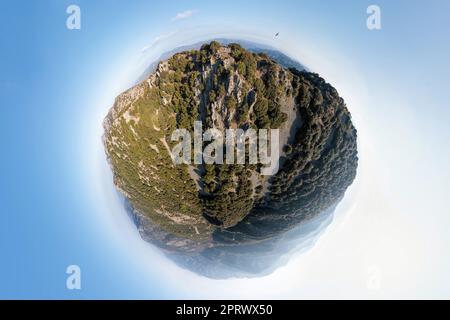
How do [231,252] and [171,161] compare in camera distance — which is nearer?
[171,161]

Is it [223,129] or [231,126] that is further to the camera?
[223,129]

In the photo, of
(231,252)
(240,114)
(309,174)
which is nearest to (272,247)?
(231,252)

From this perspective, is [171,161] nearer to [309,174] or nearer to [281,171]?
[281,171]

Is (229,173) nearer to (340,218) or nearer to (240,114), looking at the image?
(240,114)

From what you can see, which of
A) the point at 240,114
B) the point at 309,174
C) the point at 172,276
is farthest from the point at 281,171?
the point at 172,276

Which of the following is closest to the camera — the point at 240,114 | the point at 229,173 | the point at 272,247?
the point at 240,114

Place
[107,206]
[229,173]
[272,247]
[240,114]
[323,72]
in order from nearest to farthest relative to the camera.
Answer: [240,114], [229,173], [272,247], [323,72], [107,206]

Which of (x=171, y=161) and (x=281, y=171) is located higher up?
(x=171, y=161)

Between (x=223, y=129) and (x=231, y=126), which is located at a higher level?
(x=231, y=126)

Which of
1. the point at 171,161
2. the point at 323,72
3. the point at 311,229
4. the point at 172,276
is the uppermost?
the point at 323,72
